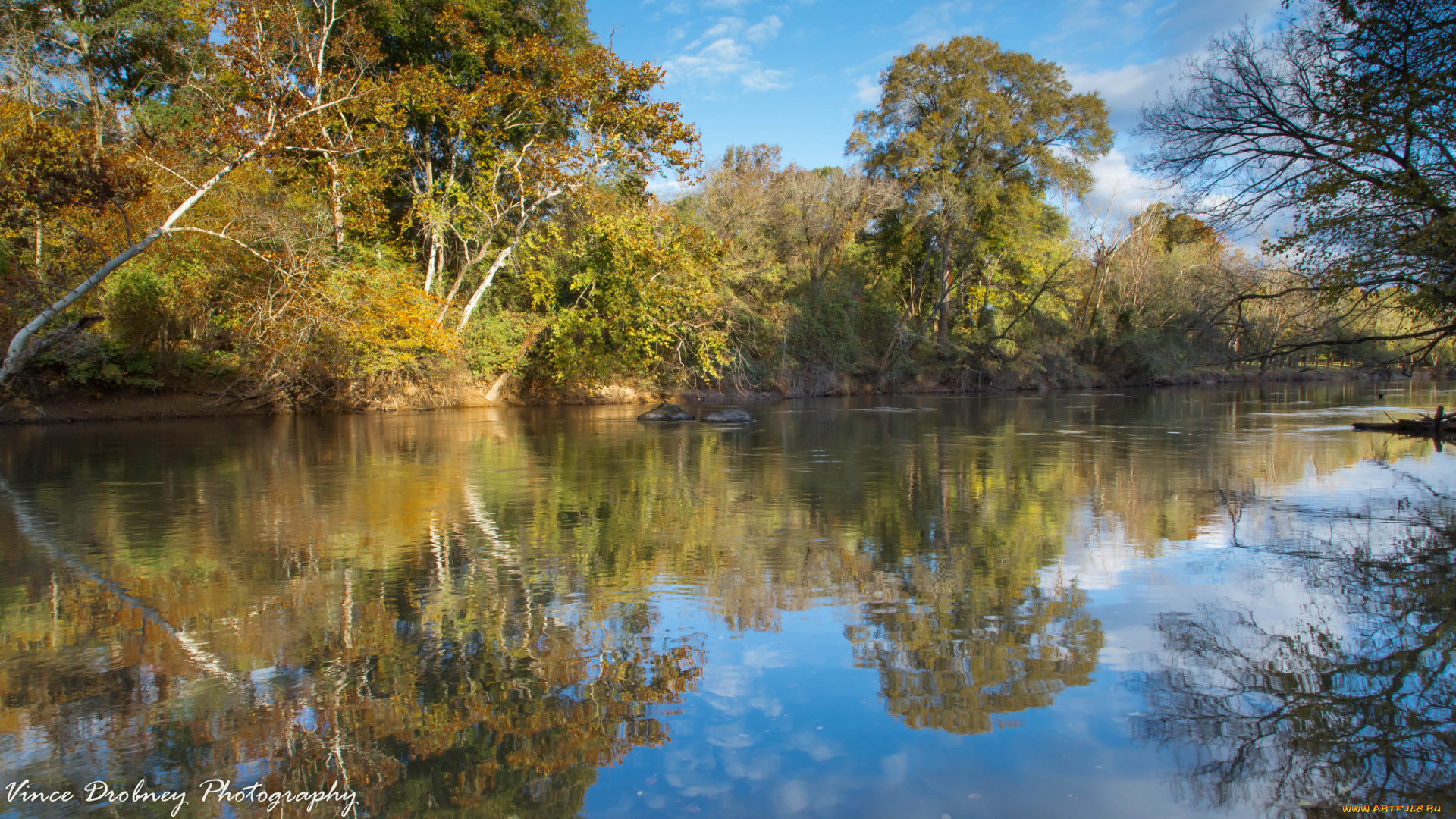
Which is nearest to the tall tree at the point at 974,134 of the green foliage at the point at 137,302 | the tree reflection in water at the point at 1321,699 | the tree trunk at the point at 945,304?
the tree trunk at the point at 945,304

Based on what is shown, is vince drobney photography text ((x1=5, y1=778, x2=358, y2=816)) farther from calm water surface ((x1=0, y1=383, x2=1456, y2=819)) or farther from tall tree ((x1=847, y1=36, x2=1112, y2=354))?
tall tree ((x1=847, y1=36, x2=1112, y2=354))

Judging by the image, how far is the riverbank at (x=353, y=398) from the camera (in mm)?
21938

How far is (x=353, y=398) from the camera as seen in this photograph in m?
25.8

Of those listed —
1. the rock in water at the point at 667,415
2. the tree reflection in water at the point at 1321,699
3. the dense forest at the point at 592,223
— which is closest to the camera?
the tree reflection in water at the point at 1321,699

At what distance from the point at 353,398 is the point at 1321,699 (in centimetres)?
2643

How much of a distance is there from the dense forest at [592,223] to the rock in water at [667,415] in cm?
577

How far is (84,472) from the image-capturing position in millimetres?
11383

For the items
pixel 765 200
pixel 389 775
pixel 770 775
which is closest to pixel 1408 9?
pixel 770 775

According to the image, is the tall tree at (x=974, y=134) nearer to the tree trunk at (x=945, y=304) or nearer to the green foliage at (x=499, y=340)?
the tree trunk at (x=945, y=304)

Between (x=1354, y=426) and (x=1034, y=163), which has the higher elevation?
(x=1034, y=163)

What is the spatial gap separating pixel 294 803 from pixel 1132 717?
A: 132 inches

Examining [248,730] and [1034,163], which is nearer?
[248,730]

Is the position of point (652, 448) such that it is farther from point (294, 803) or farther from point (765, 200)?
point (765, 200)

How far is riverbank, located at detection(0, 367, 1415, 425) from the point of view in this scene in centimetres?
2194
